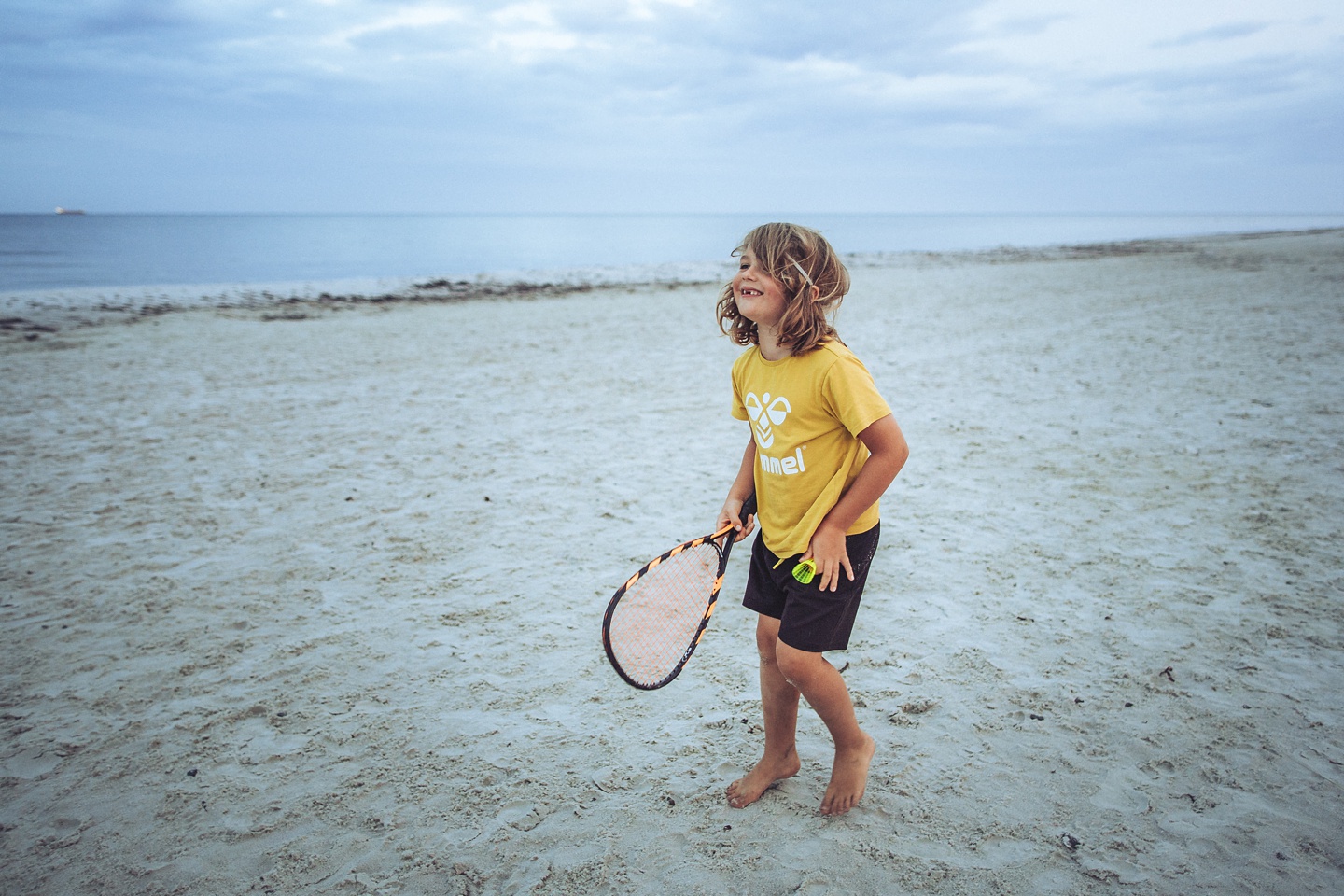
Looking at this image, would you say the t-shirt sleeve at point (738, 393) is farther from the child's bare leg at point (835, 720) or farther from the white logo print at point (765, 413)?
the child's bare leg at point (835, 720)

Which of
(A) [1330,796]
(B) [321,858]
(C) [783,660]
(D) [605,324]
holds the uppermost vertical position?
(D) [605,324]

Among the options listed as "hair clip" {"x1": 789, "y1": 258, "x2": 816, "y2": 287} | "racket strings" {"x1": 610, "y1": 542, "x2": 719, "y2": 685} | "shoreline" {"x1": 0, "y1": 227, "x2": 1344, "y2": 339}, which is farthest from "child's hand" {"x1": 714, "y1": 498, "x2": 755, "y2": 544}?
"shoreline" {"x1": 0, "y1": 227, "x2": 1344, "y2": 339}

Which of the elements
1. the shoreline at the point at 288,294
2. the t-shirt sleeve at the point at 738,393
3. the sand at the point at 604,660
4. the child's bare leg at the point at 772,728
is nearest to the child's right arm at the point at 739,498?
the t-shirt sleeve at the point at 738,393

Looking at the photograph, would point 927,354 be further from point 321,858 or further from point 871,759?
point 321,858

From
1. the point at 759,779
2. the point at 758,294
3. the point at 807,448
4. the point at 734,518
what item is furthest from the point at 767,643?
the point at 758,294

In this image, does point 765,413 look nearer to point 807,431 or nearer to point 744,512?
point 807,431

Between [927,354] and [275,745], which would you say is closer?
[275,745]

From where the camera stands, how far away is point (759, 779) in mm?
2637

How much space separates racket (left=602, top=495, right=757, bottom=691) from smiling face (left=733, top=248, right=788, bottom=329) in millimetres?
661

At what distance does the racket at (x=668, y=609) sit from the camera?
2.36 meters

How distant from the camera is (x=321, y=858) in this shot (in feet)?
7.93

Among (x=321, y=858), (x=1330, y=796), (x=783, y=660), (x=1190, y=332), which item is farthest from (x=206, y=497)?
(x=1190, y=332)

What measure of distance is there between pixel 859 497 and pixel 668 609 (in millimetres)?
843

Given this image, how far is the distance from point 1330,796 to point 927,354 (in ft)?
27.7
